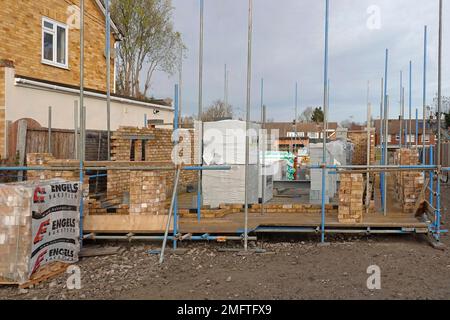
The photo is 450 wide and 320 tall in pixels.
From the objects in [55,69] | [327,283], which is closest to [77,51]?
[55,69]

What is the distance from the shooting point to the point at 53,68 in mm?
14266

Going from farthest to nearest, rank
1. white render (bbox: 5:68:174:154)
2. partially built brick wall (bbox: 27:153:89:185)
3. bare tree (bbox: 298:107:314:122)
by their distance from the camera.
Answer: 1. bare tree (bbox: 298:107:314:122)
2. white render (bbox: 5:68:174:154)
3. partially built brick wall (bbox: 27:153:89:185)

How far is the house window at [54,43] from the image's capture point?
1414 cm

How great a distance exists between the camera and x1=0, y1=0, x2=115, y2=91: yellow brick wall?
12.7 meters

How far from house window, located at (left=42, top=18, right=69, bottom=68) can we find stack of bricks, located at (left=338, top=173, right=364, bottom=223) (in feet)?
34.9

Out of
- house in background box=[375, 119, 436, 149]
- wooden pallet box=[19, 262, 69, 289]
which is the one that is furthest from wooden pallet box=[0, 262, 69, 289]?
house in background box=[375, 119, 436, 149]

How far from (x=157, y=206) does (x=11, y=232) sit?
2.65m

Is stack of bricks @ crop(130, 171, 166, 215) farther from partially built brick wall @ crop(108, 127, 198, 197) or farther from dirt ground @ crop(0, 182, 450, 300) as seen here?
dirt ground @ crop(0, 182, 450, 300)

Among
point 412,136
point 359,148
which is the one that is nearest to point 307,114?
point 412,136

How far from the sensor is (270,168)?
10328mm

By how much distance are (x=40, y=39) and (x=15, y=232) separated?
33.0 ft

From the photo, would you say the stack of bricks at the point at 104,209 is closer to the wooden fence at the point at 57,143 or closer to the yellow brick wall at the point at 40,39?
the wooden fence at the point at 57,143

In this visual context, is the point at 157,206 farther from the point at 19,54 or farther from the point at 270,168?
the point at 19,54

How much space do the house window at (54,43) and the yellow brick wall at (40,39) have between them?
165 millimetres
